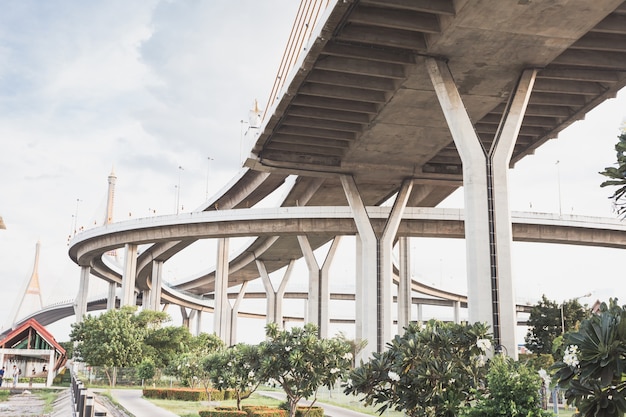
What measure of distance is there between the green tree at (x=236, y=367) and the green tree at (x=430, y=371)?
616 cm

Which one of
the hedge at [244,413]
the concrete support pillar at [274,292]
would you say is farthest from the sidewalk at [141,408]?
the concrete support pillar at [274,292]

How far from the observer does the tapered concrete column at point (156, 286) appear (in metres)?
75.9

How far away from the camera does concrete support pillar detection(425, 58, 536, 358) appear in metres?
26.0

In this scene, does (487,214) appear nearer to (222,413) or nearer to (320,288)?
(222,413)

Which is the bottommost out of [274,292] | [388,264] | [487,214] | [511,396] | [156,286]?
[511,396]

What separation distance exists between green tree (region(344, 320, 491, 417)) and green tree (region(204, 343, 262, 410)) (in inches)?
242

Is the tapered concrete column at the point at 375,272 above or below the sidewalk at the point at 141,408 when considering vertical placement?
above

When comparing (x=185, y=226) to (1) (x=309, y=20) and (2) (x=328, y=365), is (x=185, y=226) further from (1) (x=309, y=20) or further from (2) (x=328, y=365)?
(2) (x=328, y=365)

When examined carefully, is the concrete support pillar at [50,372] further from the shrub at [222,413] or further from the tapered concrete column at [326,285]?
the shrub at [222,413]

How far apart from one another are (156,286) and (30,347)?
79.7ft

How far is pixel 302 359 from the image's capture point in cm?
2302

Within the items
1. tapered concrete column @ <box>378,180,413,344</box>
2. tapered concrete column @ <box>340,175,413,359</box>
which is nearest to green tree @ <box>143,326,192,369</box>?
tapered concrete column @ <box>340,175,413,359</box>

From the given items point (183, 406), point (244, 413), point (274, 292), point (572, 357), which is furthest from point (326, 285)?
point (572, 357)

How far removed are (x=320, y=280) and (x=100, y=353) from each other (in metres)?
20.7
